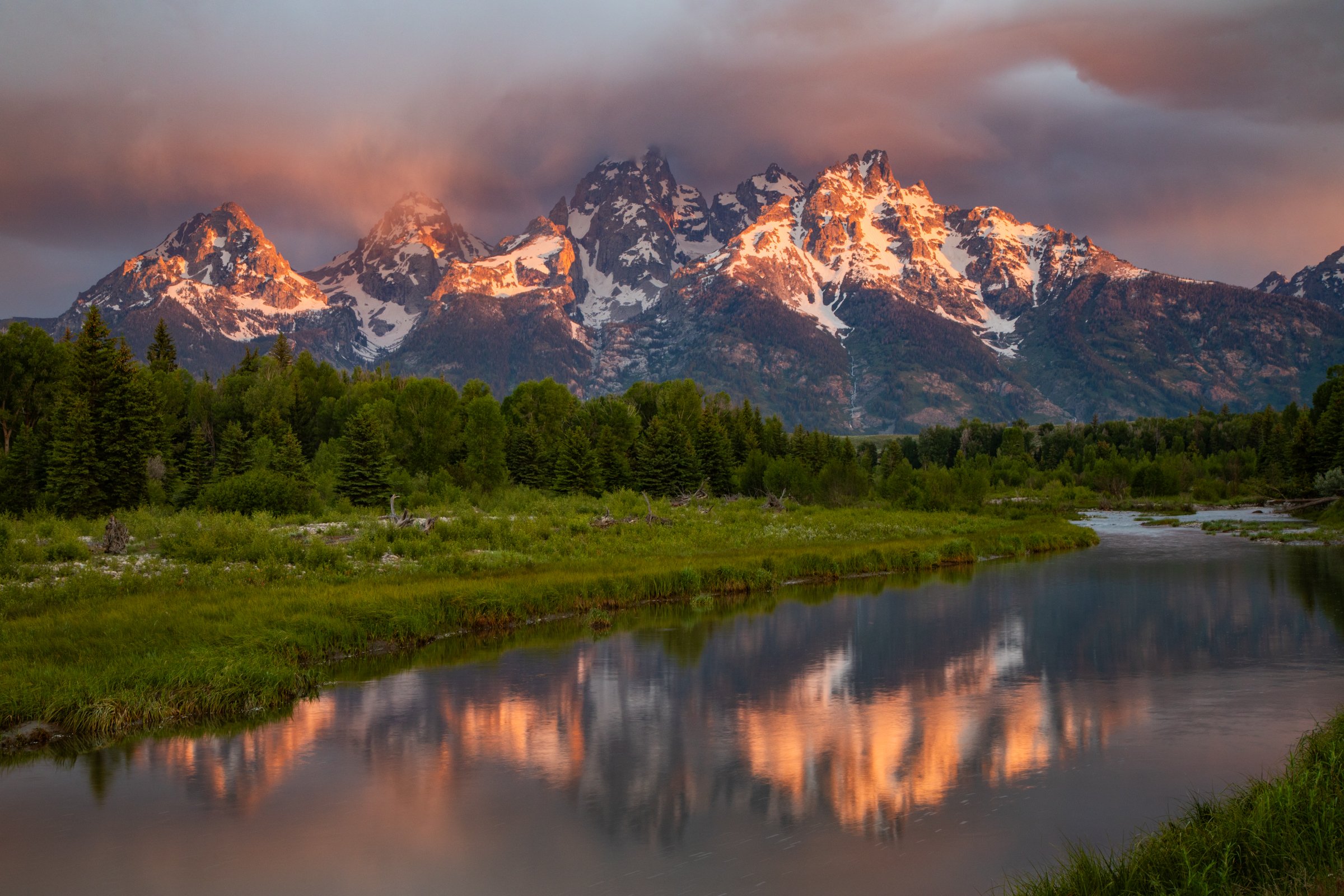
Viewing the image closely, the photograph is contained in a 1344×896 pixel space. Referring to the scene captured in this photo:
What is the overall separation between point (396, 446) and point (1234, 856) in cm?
8924

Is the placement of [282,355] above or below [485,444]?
above

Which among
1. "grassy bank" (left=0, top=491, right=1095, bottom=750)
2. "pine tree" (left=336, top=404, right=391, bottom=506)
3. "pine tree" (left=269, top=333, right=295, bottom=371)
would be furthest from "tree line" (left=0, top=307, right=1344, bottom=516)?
"grassy bank" (left=0, top=491, right=1095, bottom=750)

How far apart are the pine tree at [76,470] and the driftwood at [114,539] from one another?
2910 centimetres

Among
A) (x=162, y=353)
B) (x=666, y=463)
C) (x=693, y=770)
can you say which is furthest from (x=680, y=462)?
(x=693, y=770)

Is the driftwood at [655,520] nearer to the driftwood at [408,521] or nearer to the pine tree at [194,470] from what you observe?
the driftwood at [408,521]

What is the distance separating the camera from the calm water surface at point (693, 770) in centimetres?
1357

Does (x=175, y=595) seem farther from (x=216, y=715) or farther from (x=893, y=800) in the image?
(x=893, y=800)

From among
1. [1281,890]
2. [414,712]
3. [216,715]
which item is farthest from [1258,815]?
[216,715]

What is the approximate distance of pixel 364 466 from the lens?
65438mm

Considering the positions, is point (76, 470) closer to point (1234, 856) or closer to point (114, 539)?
point (114, 539)

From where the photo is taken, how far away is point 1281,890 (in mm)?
9914

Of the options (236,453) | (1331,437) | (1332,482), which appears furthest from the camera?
(1331,437)

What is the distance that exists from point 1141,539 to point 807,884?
209 feet

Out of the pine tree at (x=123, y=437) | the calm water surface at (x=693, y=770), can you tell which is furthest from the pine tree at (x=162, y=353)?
the calm water surface at (x=693, y=770)
